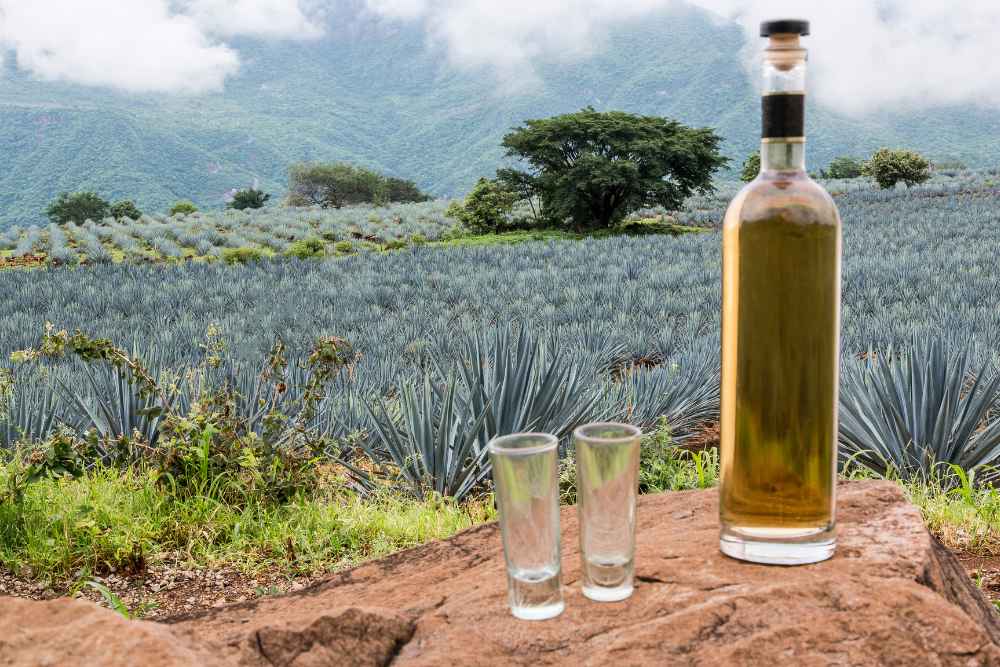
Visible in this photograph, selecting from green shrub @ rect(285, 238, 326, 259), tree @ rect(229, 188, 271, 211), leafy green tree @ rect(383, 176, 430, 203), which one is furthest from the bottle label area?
leafy green tree @ rect(383, 176, 430, 203)

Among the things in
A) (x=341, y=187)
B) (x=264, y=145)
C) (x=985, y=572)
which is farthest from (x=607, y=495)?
(x=264, y=145)

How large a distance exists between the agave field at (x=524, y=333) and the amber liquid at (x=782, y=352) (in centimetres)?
221

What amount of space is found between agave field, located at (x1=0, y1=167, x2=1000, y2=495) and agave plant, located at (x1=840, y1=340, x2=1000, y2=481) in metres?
0.01

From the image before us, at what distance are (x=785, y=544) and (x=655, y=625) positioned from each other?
268 mm

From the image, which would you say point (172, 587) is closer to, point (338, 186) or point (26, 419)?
point (26, 419)

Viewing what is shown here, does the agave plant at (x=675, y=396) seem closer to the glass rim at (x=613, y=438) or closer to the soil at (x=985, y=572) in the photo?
the soil at (x=985, y=572)

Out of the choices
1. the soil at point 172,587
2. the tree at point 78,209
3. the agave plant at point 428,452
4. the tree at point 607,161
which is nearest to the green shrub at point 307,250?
the tree at point 607,161

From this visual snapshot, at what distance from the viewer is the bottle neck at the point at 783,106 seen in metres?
1.31

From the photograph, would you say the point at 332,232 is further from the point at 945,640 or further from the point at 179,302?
the point at 945,640

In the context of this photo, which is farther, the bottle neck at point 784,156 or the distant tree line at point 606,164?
the distant tree line at point 606,164

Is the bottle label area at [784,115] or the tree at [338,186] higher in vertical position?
the tree at [338,186]

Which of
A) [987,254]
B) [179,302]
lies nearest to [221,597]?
[179,302]

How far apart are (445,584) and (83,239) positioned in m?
29.6

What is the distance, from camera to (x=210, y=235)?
1104 inches
